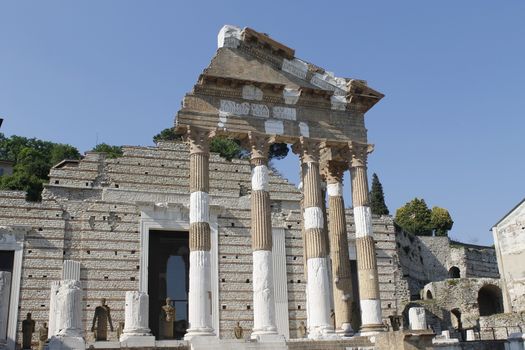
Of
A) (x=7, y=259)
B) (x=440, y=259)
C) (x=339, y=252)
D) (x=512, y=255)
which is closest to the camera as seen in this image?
(x=339, y=252)

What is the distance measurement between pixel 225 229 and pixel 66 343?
1094 cm

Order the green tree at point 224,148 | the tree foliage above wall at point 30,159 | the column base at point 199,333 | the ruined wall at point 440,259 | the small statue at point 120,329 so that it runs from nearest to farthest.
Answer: the column base at point 199,333 < the small statue at point 120,329 < the tree foliage above wall at point 30,159 < the ruined wall at point 440,259 < the green tree at point 224,148

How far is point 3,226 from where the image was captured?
65.8 feet

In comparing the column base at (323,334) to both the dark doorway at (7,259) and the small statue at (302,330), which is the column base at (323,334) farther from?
the dark doorway at (7,259)

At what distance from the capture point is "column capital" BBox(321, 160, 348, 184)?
2006 centimetres

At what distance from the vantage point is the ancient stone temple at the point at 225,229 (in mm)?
16953

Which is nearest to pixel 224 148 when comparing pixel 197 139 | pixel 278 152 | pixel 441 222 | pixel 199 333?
pixel 278 152

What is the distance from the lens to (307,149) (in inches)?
→ 742

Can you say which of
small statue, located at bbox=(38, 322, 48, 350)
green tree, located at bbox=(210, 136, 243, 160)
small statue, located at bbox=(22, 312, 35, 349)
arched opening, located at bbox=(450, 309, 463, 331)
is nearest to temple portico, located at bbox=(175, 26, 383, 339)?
small statue, located at bbox=(38, 322, 48, 350)

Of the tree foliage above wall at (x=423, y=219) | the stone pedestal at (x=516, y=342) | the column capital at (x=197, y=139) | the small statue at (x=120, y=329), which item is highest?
the tree foliage above wall at (x=423, y=219)

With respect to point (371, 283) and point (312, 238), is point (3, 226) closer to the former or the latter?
point (312, 238)

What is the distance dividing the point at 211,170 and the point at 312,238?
7.07m

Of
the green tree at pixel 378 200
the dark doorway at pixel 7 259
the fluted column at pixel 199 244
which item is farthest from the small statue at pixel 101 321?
the green tree at pixel 378 200

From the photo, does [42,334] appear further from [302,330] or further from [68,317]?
[302,330]
